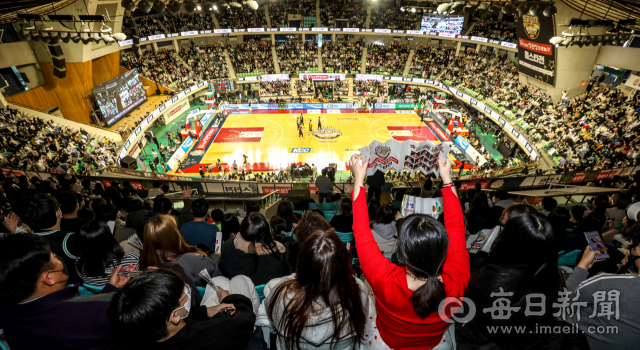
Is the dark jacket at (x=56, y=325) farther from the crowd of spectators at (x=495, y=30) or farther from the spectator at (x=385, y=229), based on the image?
the crowd of spectators at (x=495, y=30)

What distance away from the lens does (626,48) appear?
16.8 metres

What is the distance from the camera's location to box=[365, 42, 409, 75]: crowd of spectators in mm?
36688

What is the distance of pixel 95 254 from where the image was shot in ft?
9.64

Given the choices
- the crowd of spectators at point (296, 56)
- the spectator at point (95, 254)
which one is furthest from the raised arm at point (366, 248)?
the crowd of spectators at point (296, 56)

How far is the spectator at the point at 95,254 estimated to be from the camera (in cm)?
291

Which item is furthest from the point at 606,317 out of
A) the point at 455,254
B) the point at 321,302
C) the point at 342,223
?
the point at 342,223

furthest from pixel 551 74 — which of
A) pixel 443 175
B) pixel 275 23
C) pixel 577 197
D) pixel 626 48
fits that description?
pixel 275 23

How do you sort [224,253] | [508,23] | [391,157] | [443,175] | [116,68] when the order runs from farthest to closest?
[508,23] < [116,68] < [391,157] < [224,253] < [443,175]

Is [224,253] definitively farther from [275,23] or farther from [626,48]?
[275,23]

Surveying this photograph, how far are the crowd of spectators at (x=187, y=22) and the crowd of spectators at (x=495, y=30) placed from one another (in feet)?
104

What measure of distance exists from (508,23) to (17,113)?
42.3m

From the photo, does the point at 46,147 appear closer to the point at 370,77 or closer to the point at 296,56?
the point at 296,56

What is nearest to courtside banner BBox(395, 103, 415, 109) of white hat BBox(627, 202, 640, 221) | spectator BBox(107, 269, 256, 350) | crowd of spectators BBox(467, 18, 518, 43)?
crowd of spectators BBox(467, 18, 518, 43)

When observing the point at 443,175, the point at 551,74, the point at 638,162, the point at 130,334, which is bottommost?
the point at 638,162
